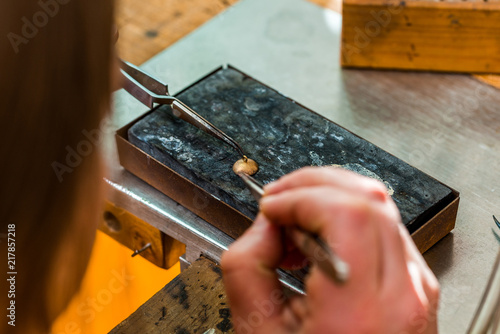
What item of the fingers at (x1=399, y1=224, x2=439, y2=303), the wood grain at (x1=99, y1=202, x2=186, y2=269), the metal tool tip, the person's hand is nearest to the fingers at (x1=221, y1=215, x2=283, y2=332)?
the person's hand

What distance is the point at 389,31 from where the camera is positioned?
1.00m

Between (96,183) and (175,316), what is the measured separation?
0.76 ft

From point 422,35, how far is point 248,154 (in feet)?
1.43

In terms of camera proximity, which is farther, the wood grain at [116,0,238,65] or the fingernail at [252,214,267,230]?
the wood grain at [116,0,238,65]

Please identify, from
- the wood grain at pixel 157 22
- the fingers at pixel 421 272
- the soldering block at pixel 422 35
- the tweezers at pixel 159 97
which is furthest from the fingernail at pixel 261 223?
the wood grain at pixel 157 22

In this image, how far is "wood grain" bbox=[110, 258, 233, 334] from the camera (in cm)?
65

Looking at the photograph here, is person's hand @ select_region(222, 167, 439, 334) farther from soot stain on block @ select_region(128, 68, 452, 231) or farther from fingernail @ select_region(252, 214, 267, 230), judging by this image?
soot stain on block @ select_region(128, 68, 452, 231)

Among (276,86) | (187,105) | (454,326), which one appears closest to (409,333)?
(454,326)

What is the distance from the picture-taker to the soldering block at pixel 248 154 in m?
0.70

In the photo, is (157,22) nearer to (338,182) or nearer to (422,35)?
(422,35)

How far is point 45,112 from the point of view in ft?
1.35

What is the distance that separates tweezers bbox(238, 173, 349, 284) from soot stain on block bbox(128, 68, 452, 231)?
0.67 ft

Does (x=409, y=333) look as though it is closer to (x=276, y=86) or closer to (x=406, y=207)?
(x=406, y=207)

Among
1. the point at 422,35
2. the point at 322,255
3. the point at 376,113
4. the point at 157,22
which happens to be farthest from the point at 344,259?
the point at 157,22
